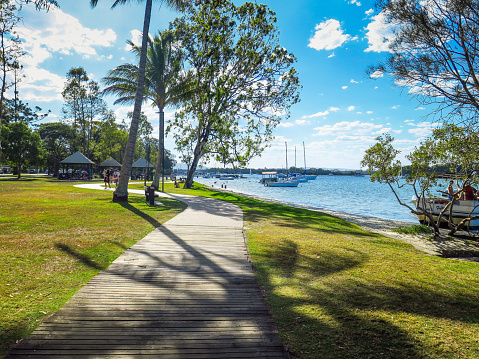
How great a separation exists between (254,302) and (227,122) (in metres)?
21.5

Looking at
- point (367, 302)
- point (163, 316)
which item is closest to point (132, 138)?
point (163, 316)

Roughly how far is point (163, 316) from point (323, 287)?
2.41 m

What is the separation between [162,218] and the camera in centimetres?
1001

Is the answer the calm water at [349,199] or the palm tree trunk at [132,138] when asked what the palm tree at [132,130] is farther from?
the calm water at [349,199]

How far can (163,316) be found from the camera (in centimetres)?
318

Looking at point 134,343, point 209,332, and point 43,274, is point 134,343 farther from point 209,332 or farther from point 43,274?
point 43,274

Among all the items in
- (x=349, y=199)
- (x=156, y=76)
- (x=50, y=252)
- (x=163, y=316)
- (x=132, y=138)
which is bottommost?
(x=349, y=199)

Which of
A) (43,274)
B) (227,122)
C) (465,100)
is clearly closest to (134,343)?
(43,274)

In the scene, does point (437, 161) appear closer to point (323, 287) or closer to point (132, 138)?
point (323, 287)

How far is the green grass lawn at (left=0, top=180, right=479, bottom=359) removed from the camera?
9.39 ft

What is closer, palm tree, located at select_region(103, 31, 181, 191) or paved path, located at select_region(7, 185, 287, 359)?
paved path, located at select_region(7, 185, 287, 359)

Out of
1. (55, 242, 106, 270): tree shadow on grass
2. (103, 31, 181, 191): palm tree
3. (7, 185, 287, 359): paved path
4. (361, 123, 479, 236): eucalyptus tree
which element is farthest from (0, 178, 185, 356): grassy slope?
(103, 31, 181, 191): palm tree

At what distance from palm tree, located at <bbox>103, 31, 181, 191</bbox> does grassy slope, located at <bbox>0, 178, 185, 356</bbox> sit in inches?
479

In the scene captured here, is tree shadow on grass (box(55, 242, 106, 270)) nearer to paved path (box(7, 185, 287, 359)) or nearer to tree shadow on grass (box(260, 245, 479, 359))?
paved path (box(7, 185, 287, 359))
